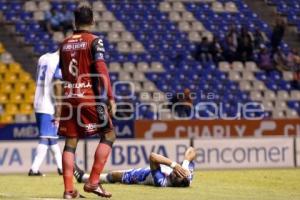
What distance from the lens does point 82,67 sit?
944 centimetres

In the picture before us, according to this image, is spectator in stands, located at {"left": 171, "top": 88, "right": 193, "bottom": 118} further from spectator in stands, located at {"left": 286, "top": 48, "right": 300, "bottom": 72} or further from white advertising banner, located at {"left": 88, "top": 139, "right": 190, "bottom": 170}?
spectator in stands, located at {"left": 286, "top": 48, "right": 300, "bottom": 72}

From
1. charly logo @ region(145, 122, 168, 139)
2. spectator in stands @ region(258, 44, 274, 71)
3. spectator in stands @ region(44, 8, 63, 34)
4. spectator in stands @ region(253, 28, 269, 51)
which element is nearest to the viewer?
charly logo @ region(145, 122, 168, 139)

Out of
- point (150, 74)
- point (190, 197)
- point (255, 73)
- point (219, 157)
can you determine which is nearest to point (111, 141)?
point (190, 197)

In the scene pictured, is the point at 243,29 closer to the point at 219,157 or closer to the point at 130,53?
the point at 130,53

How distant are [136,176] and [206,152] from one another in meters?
6.43

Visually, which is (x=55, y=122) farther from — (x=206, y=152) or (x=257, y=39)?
(x=257, y=39)

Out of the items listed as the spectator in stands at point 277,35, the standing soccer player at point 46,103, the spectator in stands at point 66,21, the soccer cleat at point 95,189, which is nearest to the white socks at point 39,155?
the standing soccer player at point 46,103

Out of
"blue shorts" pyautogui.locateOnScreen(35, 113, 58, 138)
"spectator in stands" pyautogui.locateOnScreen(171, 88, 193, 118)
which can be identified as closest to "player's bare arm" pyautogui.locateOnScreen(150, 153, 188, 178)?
"blue shorts" pyautogui.locateOnScreen(35, 113, 58, 138)

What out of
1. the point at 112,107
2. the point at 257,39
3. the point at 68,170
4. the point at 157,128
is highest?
the point at 112,107

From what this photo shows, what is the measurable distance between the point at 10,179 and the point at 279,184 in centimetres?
428

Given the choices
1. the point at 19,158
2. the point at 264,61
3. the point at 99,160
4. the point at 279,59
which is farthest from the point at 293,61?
the point at 99,160

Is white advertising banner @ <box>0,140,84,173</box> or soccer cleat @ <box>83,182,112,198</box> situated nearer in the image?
soccer cleat @ <box>83,182,112,198</box>

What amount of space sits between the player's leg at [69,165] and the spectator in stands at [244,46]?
16995 millimetres

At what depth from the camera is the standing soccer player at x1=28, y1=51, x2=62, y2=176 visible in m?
13.7
